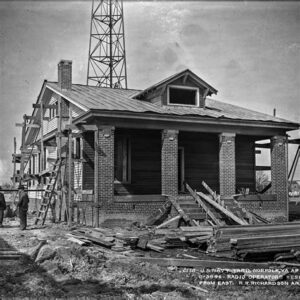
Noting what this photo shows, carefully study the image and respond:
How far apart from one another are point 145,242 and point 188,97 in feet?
35.6

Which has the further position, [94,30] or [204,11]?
[94,30]

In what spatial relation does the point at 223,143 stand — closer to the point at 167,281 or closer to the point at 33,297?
the point at 167,281

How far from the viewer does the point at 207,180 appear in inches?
877

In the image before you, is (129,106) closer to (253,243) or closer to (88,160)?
(88,160)

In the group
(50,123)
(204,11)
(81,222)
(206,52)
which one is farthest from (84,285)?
(50,123)

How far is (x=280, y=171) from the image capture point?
20.8 metres

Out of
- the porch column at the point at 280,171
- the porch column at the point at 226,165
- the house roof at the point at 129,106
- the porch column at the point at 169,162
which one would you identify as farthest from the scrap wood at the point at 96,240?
the porch column at the point at 280,171

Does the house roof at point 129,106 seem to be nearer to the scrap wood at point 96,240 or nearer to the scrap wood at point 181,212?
the scrap wood at point 181,212

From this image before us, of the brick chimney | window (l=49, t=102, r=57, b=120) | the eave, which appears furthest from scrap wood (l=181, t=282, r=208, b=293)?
window (l=49, t=102, r=57, b=120)

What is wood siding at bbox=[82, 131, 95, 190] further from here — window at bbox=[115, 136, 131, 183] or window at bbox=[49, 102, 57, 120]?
window at bbox=[49, 102, 57, 120]

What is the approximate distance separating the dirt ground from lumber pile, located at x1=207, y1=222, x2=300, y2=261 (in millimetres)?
601

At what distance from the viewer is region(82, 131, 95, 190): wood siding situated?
65.3 feet

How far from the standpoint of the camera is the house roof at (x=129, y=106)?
18469 millimetres

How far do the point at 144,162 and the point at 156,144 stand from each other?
964 millimetres
